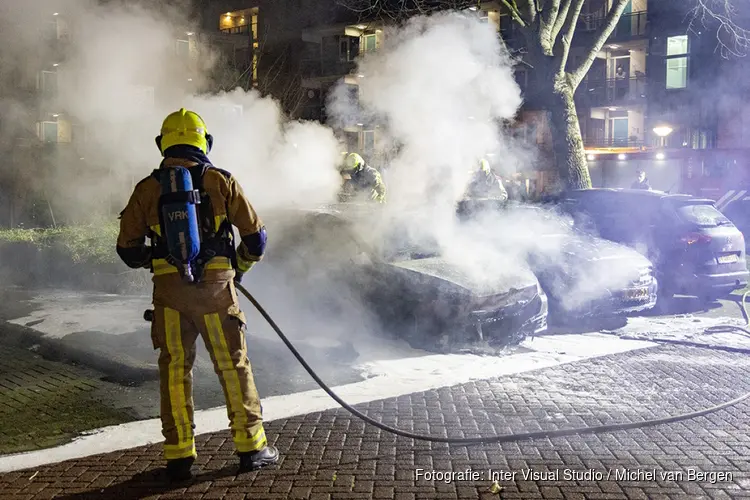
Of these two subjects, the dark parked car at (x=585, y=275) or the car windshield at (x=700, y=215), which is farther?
the car windshield at (x=700, y=215)

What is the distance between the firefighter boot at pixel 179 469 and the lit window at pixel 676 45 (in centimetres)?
3367

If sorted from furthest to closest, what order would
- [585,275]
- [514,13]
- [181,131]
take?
[514,13] < [585,275] < [181,131]

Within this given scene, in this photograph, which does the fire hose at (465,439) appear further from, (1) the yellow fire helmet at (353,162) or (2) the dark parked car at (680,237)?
(1) the yellow fire helmet at (353,162)

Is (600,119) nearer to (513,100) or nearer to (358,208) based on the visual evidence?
(513,100)

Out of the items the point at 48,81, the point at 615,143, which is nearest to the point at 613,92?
the point at 615,143

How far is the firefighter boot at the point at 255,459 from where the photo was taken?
4.45 meters

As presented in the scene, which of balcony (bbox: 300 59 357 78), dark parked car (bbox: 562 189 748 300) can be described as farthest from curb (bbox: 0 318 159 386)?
balcony (bbox: 300 59 357 78)

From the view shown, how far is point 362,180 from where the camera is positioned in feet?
38.2

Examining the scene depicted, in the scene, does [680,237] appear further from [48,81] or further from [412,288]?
[48,81]

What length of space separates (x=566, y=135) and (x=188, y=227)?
1329cm

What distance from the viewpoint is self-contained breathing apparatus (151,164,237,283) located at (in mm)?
4270

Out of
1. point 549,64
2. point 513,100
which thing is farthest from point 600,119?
point 513,100

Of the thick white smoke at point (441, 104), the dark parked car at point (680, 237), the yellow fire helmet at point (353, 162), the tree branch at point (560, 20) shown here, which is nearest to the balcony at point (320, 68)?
the tree branch at point (560, 20)

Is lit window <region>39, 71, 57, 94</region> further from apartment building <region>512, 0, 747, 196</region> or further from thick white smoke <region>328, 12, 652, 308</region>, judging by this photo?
apartment building <region>512, 0, 747, 196</region>
